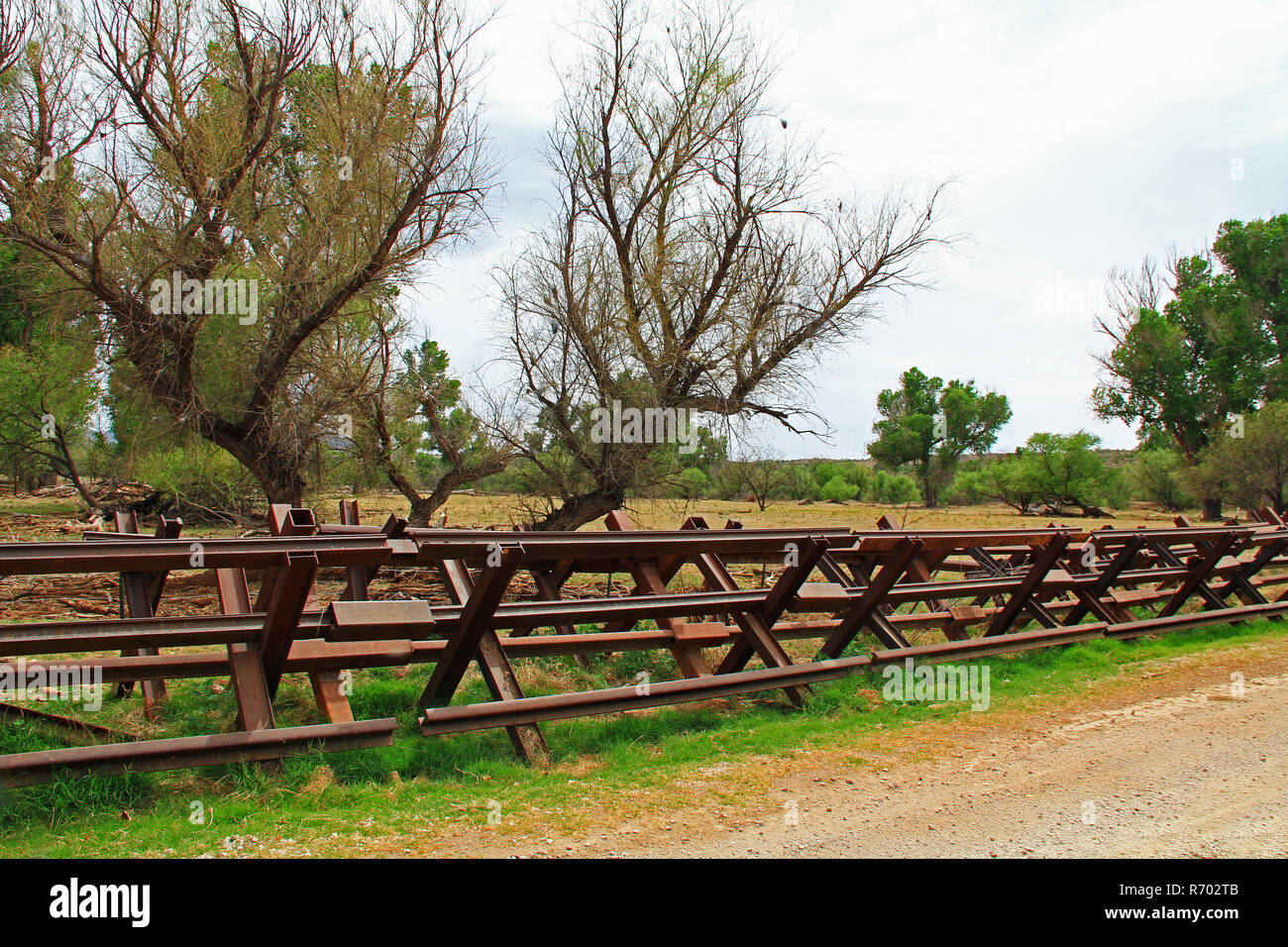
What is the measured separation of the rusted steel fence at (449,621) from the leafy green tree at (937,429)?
78.4m

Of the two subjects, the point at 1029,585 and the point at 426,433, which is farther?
the point at 426,433

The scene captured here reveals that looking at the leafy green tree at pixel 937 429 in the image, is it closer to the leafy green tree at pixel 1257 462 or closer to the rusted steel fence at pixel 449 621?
the leafy green tree at pixel 1257 462

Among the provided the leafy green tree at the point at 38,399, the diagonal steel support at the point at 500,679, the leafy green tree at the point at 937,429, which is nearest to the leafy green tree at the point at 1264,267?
the leafy green tree at the point at 937,429

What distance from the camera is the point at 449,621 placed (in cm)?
592

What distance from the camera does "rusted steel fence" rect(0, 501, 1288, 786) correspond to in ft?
Answer: 14.4

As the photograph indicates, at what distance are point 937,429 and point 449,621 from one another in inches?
3493

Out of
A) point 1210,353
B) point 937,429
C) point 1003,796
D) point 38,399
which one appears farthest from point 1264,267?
point 38,399

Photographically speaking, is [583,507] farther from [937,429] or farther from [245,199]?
[937,429]

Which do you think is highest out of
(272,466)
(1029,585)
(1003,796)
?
(272,466)

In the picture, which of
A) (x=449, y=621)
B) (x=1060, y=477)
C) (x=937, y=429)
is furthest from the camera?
(x=937, y=429)

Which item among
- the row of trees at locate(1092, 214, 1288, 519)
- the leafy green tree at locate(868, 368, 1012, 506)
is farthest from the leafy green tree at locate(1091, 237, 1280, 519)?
the leafy green tree at locate(868, 368, 1012, 506)

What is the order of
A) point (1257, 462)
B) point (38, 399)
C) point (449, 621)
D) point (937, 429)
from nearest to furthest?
1. point (449, 621)
2. point (38, 399)
3. point (1257, 462)
4. point (937, 429)

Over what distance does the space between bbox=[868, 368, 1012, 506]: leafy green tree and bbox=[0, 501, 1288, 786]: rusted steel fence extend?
78394mm

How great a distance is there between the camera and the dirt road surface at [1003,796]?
412cm
